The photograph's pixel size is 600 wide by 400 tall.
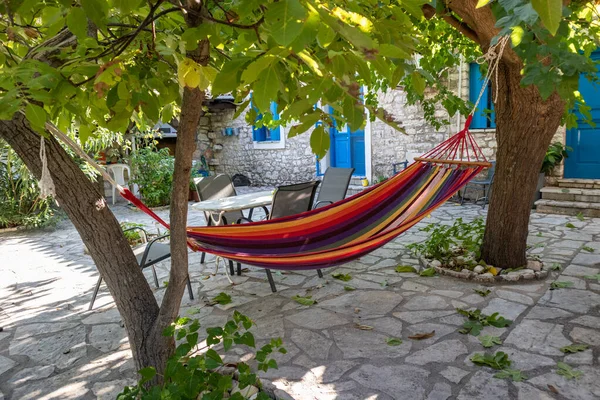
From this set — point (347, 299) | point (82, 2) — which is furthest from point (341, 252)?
point (82, 2)

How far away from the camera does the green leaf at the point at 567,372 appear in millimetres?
1821

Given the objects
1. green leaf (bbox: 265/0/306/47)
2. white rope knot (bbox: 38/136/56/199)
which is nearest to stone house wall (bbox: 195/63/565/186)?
white rope knot (bbox: 38/136/56/199)

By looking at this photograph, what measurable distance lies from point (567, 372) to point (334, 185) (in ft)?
8.75

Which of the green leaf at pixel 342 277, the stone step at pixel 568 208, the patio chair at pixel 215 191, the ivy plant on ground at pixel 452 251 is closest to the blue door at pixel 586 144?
the stone step at pixel 568 208

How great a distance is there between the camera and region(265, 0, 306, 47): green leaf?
2.29 ft

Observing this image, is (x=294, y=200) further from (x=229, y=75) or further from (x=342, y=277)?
(x=229, y=75)

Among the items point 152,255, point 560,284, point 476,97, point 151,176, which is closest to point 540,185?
point 476,97

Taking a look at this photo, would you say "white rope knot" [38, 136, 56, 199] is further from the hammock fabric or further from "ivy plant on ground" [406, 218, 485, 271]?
"ivy plant on ground" [406, 218, 485, 271]

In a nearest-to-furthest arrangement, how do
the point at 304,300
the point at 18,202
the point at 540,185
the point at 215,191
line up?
the point at 304,300
the point at 215,191
the point at 540,185
the point at 18,202

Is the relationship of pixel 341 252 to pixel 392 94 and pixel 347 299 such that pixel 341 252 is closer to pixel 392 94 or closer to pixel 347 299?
pixel 347 299

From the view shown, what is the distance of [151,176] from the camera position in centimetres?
738

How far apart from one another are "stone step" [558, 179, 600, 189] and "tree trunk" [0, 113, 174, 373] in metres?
5.54

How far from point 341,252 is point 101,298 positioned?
182cm

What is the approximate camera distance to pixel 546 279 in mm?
3008
